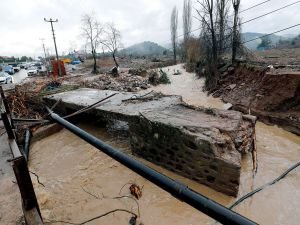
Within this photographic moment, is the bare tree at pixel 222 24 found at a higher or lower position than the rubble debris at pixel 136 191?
higher

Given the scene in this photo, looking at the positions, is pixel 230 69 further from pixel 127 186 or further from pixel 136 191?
pixel 136 191

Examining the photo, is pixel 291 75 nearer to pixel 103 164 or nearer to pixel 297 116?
pixel 297 116

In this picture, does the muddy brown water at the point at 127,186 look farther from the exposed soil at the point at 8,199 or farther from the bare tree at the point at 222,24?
the bare tree at the point at 222,24

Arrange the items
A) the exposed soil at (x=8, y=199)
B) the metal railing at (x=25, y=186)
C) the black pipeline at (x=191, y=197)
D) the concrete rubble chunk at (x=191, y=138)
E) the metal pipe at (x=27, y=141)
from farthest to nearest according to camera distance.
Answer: the metal pipe at (x=27, y=141) → the concrete rubble chunk at (x=191, y=138) → the exposed soil at (x=8, y=199) → the metal railing at (x=25, y=186) → the black pipeline at (x=191, y=197)

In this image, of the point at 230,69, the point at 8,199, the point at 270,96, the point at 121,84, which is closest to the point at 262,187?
the point at 8,199

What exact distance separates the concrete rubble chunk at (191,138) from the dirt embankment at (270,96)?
96.0 inches

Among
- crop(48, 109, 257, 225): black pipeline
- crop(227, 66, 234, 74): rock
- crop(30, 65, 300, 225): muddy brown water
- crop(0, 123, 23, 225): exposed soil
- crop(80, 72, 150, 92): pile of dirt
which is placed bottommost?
crop(30, 65, 300, 225): muddy brown water

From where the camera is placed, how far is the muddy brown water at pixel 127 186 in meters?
3.69

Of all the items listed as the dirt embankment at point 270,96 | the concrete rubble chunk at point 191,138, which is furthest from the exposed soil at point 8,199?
the dirt embankment at point 270,96

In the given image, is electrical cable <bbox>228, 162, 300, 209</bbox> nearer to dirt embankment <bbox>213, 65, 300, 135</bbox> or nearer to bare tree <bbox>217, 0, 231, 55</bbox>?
dirt embankment <bbox>213, 65, 300, 135</bbox>

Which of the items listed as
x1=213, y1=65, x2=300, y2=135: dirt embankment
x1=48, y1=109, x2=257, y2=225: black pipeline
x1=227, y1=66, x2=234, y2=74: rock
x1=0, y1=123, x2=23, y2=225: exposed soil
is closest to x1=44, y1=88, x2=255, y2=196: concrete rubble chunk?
x1=213, y1=65, x2=300, y2=135: dirt embankment

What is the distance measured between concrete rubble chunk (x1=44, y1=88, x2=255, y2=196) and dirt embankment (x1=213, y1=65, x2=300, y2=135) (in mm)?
2439

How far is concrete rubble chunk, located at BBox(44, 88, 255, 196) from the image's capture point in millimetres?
3979

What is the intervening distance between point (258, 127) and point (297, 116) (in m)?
1.11
